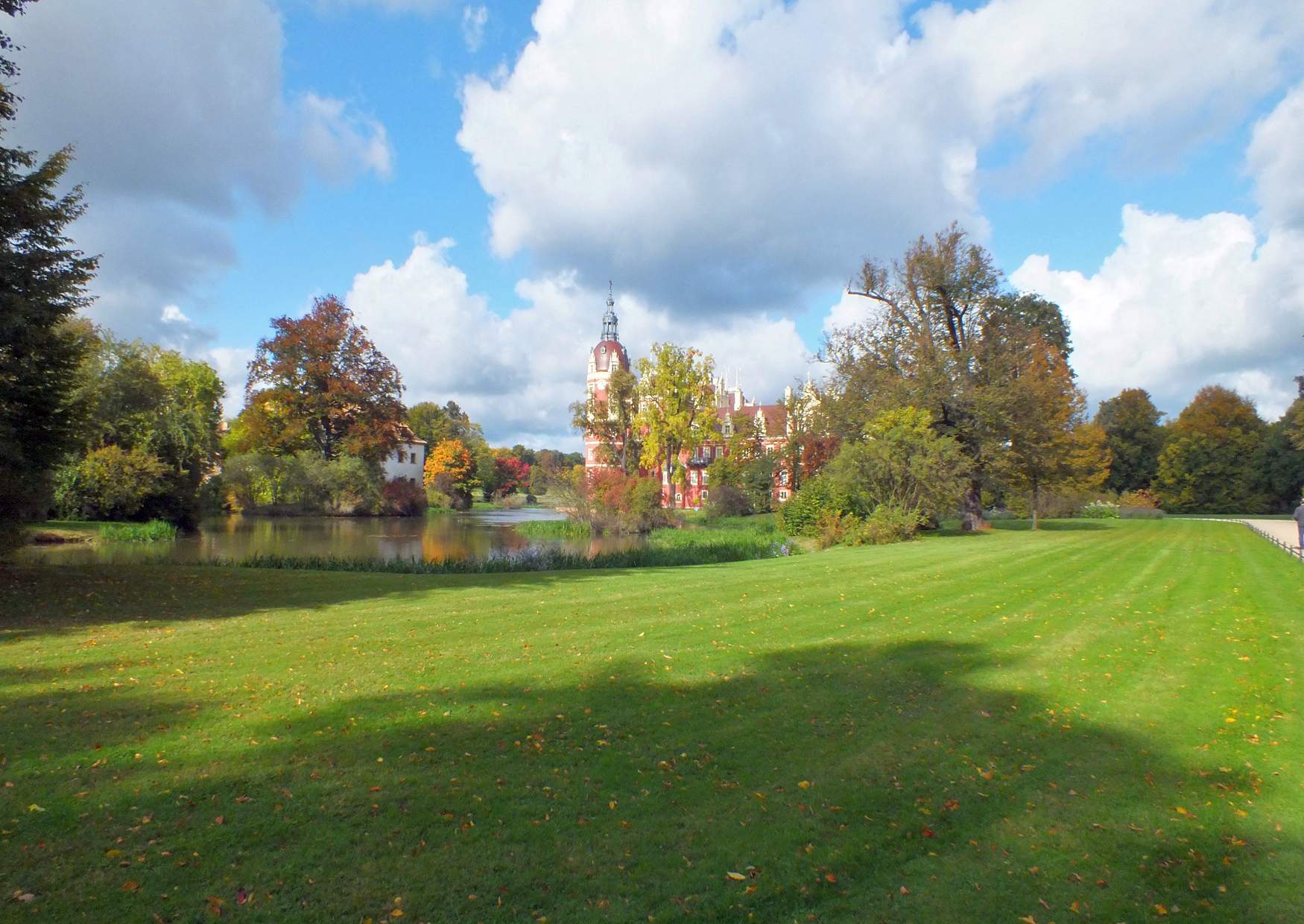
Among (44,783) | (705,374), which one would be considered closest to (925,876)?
(44,783)

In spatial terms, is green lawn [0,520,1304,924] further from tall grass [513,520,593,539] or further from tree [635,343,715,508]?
tree [635,343,715,508]

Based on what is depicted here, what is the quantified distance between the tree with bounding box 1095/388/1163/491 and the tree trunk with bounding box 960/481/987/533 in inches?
1171

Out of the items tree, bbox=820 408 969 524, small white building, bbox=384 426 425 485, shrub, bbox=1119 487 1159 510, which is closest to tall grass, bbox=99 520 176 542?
tree, bbox=820 408 969 524

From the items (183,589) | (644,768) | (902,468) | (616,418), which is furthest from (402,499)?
(644,768)

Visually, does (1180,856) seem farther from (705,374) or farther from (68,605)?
(705,374)

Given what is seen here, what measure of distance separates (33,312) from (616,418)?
38888 millimetres

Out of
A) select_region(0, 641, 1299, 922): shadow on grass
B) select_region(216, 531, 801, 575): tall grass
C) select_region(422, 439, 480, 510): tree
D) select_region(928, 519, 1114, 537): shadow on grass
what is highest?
select_region(422, 439, 480, 510): tree

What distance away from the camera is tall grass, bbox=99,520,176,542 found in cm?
2531

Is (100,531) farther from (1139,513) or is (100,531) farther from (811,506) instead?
(1139,513)

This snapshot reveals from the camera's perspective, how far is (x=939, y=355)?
104 ft

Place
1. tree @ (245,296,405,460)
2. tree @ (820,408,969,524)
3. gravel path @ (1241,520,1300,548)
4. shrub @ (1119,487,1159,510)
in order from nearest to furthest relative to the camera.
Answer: gravel path @ (1241,520,1300,548), tree @ (820,408,969,524), tree @ (245,296,405,460), shrub @ (1119,487,1159,510)

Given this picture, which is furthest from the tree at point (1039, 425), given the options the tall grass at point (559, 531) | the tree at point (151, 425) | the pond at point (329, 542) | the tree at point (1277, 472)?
the tree at point (151, 425)

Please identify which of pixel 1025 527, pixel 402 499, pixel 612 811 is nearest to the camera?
pixel 612 811

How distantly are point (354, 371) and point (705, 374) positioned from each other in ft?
67.9
